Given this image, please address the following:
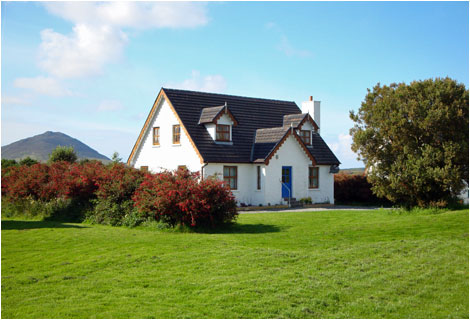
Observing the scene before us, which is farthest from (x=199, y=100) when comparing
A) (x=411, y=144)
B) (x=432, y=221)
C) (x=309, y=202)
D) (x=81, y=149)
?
(x=81, y=149)

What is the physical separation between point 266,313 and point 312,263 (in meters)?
3.59

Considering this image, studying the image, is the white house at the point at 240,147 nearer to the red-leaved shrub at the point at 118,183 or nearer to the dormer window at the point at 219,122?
the dormer window at the point at 219,122

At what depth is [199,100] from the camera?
105 feet

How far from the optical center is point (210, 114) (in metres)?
30.2

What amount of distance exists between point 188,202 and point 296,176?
15324 mm

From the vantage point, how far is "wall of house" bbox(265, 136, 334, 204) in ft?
98.5

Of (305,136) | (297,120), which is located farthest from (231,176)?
(305,136)

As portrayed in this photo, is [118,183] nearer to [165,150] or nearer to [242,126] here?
[165,150]

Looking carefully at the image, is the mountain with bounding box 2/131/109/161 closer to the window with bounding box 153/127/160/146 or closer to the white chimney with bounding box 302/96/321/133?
the window with bounding box 153/127/160/146

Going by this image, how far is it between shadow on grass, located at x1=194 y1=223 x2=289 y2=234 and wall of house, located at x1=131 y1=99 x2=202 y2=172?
10.6 metres

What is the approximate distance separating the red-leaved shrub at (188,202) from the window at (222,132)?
38.5 feet

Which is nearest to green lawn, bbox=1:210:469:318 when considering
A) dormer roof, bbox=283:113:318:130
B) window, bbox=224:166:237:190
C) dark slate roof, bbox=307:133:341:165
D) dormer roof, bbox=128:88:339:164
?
window, bbox=224:166:237:190

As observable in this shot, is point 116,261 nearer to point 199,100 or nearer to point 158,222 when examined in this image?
point 158,222

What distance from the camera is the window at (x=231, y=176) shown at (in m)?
29.4
